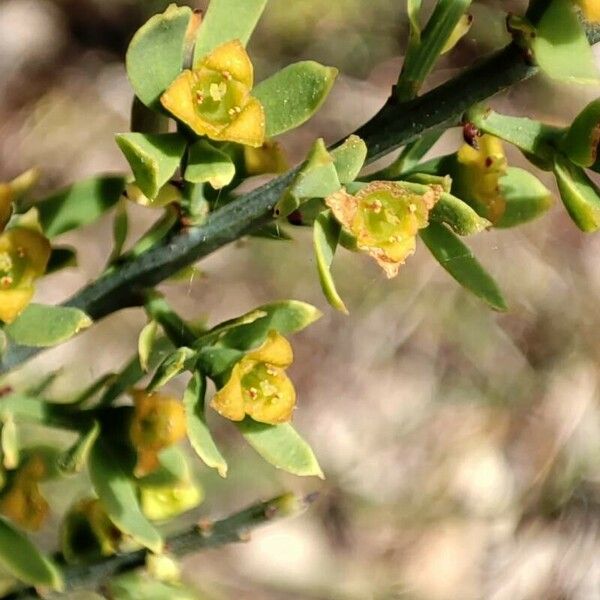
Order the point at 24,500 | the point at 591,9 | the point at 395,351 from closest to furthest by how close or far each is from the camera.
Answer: the point at 591,9, the point at 24,500, the point at 395,351

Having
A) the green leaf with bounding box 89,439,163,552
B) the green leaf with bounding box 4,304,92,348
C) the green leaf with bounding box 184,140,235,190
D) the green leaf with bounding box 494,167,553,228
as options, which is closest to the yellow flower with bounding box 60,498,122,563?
the green leaf with bounding box 89,439,163,552

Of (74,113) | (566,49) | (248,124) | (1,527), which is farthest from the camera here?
(74,113)

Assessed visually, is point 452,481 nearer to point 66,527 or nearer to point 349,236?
point 66,527

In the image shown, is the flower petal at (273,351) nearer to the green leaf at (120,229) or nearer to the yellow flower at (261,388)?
the yellow flower at (261,388)

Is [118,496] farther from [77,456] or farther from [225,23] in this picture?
[225,23]

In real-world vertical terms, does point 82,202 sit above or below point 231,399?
above

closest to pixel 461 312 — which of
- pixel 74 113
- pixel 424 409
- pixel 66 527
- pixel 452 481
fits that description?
pixel 424 409

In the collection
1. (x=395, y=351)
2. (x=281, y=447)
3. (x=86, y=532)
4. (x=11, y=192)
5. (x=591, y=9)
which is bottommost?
(x=395, y=351)

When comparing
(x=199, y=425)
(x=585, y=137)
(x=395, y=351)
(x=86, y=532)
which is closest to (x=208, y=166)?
(x=199, y=425)

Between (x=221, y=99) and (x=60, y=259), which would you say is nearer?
(x=221, y=99)
